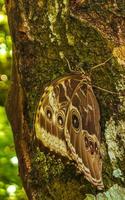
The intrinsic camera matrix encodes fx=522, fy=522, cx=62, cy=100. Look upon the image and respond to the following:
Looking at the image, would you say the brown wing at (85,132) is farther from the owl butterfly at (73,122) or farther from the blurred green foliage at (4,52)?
the blurred green foliage at (4,52)

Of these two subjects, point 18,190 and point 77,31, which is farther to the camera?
point 18,190

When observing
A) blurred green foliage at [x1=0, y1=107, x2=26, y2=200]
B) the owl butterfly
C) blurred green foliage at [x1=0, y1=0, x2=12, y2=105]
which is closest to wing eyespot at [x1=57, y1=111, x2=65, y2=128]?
the owl butterfly

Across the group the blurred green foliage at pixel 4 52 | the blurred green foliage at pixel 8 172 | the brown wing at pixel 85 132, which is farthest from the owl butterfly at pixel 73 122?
the blurred green foliage at pixel 4 52

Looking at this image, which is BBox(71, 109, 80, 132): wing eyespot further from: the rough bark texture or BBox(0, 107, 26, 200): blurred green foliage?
BBox(0, 107, 26, 200): blurred green foliage

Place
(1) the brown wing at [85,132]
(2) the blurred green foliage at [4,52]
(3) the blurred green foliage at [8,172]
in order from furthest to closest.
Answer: (2) the blurred green foliage at [4,52], (3) the blurred green foliage at [8,172], (1) the brown wing at [85,132]

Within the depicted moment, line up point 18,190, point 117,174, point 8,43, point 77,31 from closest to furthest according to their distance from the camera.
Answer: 1. point 117,174
2. point 77,31
3. point 18,190
4. point 8,43

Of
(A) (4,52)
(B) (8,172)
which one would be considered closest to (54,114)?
(B) (8,172)

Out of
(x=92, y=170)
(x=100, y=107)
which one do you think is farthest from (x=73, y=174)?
(x=100, y=107)

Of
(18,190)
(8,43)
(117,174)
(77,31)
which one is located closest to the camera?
(117,174)

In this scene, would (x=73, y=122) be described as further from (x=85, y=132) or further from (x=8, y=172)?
(x=8, y=172)

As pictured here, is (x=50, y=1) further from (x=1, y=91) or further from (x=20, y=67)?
(x=1, y=91)
